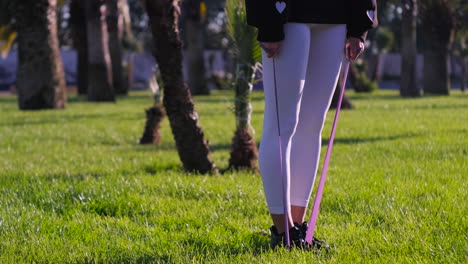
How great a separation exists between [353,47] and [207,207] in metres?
1.94

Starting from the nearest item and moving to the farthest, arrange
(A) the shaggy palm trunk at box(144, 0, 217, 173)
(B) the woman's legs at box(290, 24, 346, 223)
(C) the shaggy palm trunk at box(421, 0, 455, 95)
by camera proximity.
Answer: (B) the woman's legs at box(290, 24, 346, 223)
(A) the shaggy palm trunk at box(144, 0, 217, 173)
(C) the shaggy palm trunk at box(421, 0, 455, 95)

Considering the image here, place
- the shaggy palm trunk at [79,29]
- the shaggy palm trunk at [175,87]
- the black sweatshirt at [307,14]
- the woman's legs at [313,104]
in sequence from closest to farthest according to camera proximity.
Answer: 1. the black sweatshirt at [307,14]
2. the woman's legs at [313,104]
3. the shaggy palm trunk at [175,87]
4. the shaggy palm trunk at [79,29]

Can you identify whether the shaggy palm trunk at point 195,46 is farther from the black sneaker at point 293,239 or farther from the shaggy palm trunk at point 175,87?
the black sneaker at point 293,239

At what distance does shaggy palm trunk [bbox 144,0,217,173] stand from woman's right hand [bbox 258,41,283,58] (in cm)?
303

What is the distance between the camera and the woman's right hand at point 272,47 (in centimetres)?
359

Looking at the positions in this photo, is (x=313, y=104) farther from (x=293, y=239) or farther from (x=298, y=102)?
Answer: (x=293, y=239)

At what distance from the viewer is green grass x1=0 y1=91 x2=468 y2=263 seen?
12.6 ft

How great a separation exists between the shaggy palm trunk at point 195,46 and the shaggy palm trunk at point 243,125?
21363 mm

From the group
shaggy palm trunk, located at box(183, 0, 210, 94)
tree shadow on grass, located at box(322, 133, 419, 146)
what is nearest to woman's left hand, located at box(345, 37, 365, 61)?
tree shadow on grass, located at box(322, 133, 419, 146)

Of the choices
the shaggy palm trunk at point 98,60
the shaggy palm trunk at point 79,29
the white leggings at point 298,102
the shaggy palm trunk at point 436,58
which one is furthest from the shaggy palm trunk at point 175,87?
the shaggy palm trunk at point 436,58

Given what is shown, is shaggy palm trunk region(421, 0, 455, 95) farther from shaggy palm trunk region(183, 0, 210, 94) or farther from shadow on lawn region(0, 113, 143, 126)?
shadow on lawn region(0, 113, 143, 126)

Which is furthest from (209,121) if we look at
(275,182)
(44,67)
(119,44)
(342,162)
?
(119,44)

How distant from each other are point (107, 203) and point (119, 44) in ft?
75.9

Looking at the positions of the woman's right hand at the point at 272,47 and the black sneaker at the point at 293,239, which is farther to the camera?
the black sneaker at the point at 293,239
